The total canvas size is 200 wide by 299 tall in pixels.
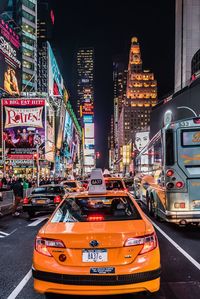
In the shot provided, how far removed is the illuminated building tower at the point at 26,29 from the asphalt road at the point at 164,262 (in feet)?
343

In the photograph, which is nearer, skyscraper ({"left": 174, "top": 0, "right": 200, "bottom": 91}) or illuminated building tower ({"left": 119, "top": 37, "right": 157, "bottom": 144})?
skyscraper ({"left": 174, "top": 0, "right": 200, "bottom": 91})

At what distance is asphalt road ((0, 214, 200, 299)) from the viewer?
5719mm

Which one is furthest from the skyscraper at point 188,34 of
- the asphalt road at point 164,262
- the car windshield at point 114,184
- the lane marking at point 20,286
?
the lane marking at point 20,286

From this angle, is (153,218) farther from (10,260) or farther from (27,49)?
(27,49)

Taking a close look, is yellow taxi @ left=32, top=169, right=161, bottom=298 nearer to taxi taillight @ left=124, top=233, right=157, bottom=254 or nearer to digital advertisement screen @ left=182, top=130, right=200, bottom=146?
taxi taillight @ left=124, top=233, right=157, bottom=254

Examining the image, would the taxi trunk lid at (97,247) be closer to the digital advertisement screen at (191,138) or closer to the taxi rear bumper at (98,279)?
the taxi rear bumper at (98,279)

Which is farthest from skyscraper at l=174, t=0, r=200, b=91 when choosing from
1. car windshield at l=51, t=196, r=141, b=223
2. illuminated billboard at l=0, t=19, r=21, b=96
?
car windshield at l=51, t=196, r=141, b=223

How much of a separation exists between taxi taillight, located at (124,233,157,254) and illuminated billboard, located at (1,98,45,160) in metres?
59.6

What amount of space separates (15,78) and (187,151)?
6462 centimetres

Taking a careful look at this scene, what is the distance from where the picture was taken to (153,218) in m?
15.2

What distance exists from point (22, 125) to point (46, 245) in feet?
204

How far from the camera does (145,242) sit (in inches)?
194

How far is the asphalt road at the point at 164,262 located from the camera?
572 cm

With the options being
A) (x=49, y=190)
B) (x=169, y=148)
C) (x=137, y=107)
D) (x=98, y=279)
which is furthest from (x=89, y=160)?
(x=98, y=279)
